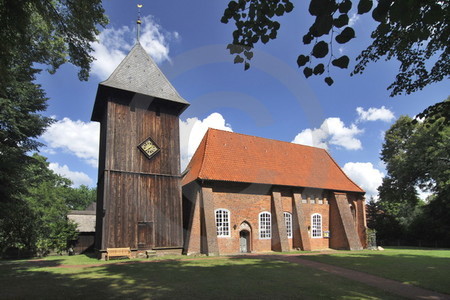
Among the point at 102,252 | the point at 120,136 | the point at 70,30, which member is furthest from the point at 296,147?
the point at 70,30

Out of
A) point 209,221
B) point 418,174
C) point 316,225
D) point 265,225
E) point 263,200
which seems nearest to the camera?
point 209,221

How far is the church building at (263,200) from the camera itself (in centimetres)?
2177

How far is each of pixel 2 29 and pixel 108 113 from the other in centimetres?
1325

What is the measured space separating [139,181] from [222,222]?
23.0 ft

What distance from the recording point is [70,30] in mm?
10266

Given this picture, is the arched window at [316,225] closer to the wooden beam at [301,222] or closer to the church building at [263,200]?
the church building at [263,200]

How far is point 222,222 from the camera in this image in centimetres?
2211

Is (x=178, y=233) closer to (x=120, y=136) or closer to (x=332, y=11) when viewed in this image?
(x=120, y=136)

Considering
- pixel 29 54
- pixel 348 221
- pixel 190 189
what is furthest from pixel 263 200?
pixel 29 54

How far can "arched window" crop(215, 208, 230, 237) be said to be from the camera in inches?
864

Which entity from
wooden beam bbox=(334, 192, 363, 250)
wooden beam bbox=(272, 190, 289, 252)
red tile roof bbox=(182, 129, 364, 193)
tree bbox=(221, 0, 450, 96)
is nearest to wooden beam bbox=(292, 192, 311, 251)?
red tile roof bbox=(182, 129, 364, 193)

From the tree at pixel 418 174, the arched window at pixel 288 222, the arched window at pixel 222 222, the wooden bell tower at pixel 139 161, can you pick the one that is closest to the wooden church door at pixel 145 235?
the wooden bell tower at pixel 139 161

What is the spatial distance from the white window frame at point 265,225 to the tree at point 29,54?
1662 cm

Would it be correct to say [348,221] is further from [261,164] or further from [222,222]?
[222,222]
